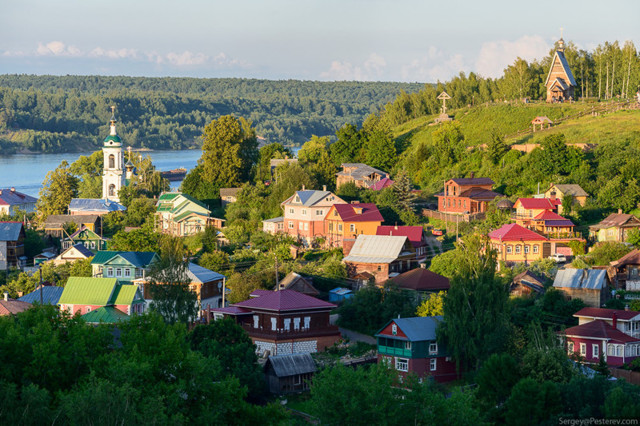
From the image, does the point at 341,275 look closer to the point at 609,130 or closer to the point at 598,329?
the point at 598,329

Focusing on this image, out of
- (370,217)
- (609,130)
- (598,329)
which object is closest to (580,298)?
(598,329)

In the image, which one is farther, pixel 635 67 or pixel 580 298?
pixel 635 67

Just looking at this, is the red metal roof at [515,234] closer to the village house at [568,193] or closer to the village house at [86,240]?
the village house at [568,193]

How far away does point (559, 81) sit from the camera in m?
73.5

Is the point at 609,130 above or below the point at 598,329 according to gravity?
above

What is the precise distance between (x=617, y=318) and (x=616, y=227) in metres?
10.5

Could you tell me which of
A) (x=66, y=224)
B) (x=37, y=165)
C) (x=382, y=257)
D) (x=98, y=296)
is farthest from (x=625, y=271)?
(x=37, y=165)

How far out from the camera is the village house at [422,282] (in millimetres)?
41906

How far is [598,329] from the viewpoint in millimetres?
34094

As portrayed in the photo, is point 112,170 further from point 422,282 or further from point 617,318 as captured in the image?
point 617,318

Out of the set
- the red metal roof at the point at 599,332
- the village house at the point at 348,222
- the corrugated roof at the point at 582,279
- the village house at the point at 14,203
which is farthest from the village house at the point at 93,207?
the red metal roof at the point at 599,332

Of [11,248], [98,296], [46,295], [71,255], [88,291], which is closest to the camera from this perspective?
[98,296]

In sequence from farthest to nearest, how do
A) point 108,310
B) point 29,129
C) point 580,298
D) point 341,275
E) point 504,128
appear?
point 29,129 < point 504,128 < point 341,275 < point 108,310 < point 580,298

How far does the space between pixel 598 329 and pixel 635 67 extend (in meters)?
44.1
